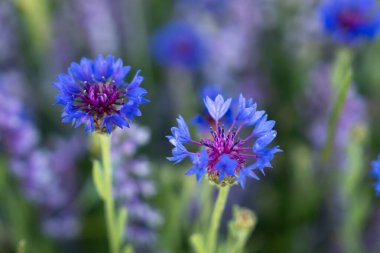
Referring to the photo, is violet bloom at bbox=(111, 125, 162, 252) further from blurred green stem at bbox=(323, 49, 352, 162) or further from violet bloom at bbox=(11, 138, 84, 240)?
blurred green stem at bbox=(323, 49, 352, 162)

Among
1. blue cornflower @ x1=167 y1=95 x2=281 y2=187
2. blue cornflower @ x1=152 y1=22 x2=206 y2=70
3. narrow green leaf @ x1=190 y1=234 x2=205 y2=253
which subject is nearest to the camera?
Result: blue cornflower @ x1=167 y1=95 x2=281 y2=187

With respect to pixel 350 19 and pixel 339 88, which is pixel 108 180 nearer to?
pixel 339 88

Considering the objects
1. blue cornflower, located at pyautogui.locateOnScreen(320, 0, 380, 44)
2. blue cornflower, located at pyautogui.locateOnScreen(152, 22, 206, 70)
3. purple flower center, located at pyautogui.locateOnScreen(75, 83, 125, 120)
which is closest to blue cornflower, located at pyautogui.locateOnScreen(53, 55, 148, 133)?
purple flower center, located at pyautogui.locateOnScreen(75, 83, 125, 120)

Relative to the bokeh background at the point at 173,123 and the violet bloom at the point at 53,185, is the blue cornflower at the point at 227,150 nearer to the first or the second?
the bokeh background at the point at 173,123

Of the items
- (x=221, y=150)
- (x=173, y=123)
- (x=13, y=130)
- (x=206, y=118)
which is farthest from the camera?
(x=173, y=123)

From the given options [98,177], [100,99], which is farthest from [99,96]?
[98,177]

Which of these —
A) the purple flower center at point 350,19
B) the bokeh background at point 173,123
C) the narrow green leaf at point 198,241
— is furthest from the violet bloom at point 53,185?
the purple flower center at point 350,19

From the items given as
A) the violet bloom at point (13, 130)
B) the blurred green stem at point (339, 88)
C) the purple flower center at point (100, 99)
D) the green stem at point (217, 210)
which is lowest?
the green stem at point (217, 210)
